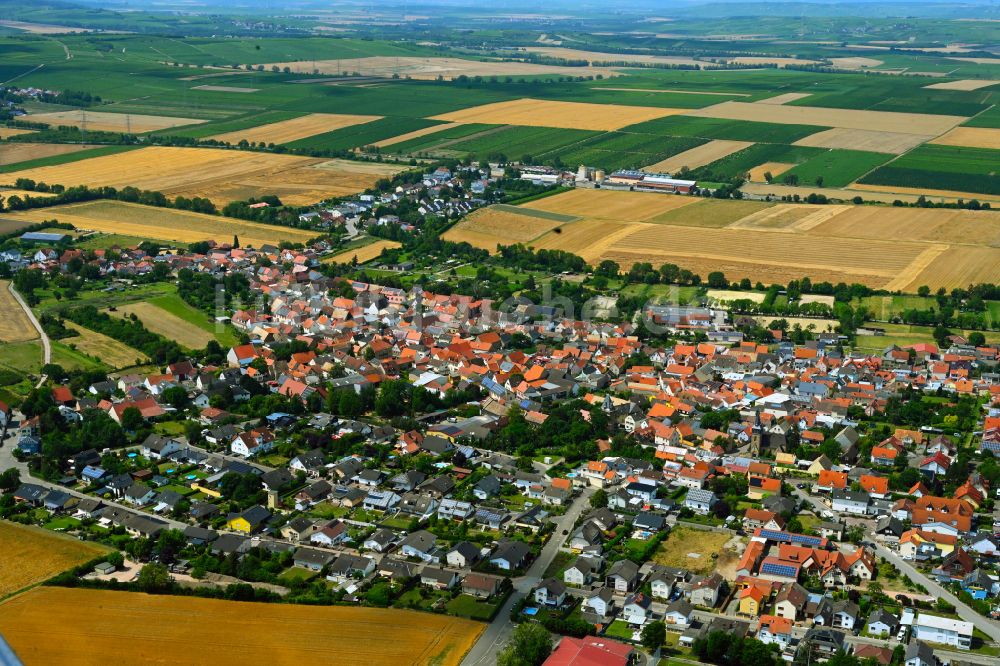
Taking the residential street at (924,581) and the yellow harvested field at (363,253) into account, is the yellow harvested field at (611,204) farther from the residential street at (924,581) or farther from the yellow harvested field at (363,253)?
the residential street at (924,581)

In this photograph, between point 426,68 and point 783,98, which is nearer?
point 783,98

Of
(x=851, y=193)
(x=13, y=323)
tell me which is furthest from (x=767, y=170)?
(x=13, y=323)

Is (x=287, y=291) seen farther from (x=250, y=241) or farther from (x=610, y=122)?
(x=610, y=122)

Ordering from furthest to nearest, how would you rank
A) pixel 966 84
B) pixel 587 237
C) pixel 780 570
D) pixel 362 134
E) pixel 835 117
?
pixel 966 84 → pixel 835 117 → pixel 362 134 → pixel 587 237 → pixel 780 570

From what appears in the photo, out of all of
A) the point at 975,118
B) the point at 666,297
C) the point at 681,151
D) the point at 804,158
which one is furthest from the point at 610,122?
the point at 666,297

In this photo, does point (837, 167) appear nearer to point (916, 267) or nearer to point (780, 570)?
point (916, 267)

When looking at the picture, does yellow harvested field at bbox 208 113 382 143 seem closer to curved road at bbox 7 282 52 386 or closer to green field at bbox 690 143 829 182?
green field at bbox 690 143 829 182

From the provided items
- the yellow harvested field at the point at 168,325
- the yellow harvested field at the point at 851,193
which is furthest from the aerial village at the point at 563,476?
the yellow harvested field at the point at 851,193

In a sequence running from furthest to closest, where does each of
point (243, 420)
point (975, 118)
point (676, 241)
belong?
point (975, 118), point (676, 241), point (243, 420)
